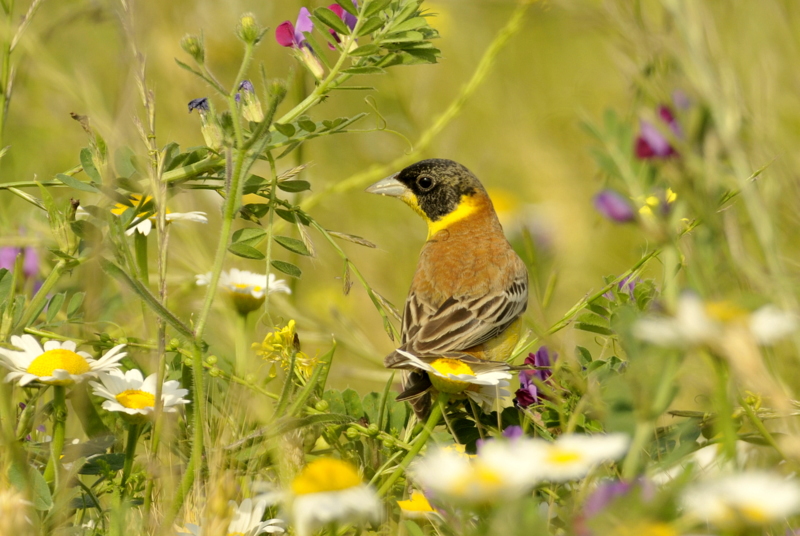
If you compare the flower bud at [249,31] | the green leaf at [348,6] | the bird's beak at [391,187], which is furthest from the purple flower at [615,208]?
the bird's beak at [391,187]

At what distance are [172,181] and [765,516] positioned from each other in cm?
193

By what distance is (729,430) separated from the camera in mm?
1348

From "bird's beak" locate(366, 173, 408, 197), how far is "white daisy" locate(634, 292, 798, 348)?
3.29 meters

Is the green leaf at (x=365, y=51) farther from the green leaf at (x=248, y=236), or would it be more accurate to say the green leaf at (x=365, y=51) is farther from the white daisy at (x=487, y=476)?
the white daisy at (x=487, y=476)

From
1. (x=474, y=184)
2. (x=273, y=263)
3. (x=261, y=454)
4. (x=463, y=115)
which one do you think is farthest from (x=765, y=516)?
(x=463, y=115)

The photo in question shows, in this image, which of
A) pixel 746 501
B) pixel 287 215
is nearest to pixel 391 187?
pixel 287 215

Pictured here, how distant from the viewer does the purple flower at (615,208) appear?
1.44 m

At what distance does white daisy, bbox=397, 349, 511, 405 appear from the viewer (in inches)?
93.8

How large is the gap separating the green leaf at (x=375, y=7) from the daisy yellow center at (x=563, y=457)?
145 cm

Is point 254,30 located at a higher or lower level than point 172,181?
higher

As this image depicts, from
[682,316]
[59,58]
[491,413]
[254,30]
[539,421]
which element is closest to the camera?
[682,316]

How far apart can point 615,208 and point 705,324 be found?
1.04 ft

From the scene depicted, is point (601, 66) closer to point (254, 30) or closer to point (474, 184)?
point (474, 184)

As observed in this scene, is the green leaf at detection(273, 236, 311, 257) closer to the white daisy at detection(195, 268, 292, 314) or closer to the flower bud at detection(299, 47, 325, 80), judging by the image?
the white daisy at detection(195, 268, 292, 314)
